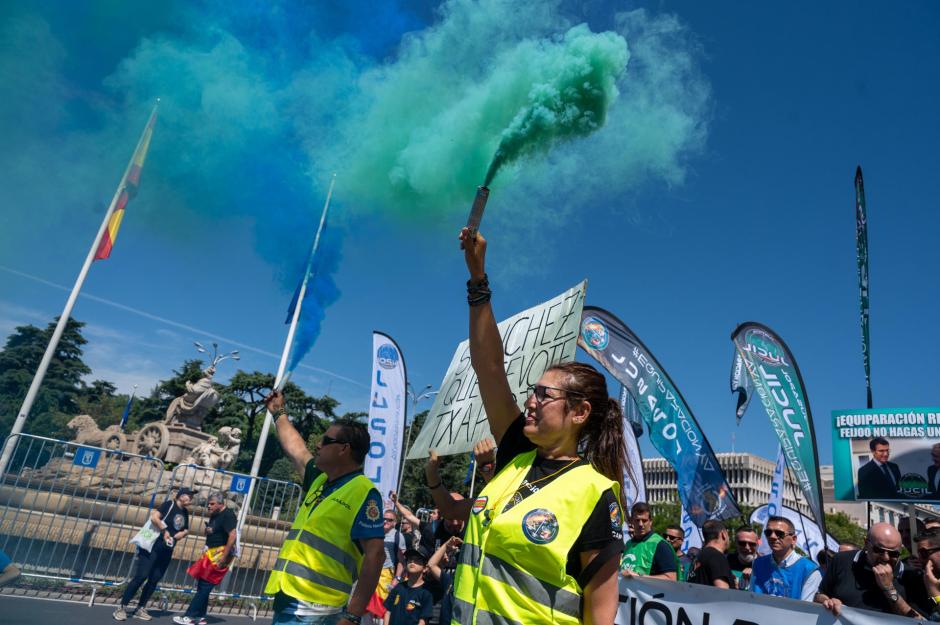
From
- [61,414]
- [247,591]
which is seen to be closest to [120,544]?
[247,591]

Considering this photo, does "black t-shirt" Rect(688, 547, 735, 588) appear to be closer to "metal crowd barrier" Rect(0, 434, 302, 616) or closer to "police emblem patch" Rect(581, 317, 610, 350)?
"police emblem patch" Rect(581, 317, 610, 350)

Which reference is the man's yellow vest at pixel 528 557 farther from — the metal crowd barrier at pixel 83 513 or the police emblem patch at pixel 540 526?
the metal crowd barrier at pixel 83 513

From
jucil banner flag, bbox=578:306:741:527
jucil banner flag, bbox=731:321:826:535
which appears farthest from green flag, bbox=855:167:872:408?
jucil banner flag, bbox=578:306:741:527

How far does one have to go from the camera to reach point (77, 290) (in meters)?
14.5

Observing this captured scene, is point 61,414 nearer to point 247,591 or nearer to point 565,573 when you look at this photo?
point 247,591

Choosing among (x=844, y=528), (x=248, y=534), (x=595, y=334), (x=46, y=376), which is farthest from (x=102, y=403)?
(x=844, y=528)

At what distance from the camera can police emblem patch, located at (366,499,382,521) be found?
363 cm

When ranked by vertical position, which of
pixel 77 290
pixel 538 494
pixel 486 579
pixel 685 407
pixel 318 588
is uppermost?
pixel 77 290

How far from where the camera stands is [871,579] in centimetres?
525

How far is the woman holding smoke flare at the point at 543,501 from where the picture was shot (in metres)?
1.79

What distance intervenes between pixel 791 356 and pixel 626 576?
7.71m

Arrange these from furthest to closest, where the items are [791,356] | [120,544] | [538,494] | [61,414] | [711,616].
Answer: [61,414]
[791,356]
[120,544]
[711,616]
[538,494]

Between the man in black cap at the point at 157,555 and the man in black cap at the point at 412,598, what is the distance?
4119 millimetres

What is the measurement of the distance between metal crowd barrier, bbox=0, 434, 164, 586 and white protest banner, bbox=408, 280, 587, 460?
6279mm
